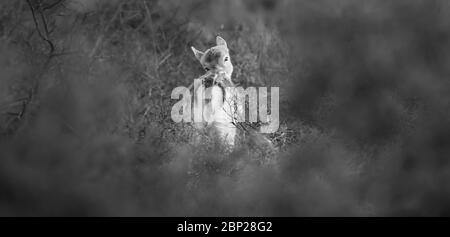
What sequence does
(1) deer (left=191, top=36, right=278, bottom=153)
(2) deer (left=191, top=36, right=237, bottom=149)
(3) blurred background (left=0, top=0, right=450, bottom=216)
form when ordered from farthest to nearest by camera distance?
(2) deer (left=191, top=36, right=237, bottom=149)
(1) deer (left=191, top=36, right=278, bottom=153)
(3) blurred background (left=0, top=0, right=450, bottom=216)

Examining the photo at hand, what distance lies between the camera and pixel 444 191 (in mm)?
1702

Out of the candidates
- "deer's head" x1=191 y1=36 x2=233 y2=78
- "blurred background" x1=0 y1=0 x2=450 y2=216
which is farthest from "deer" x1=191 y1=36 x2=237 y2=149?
"blurred background" x1=0 y1=0 x2=450 y2=216

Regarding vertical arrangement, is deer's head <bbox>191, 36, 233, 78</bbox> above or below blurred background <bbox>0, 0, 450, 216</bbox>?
above

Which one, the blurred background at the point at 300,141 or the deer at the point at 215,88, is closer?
the blurred background at the point at 300,141

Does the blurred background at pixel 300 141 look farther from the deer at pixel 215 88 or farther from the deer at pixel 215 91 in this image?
the deer at pixel 215 88

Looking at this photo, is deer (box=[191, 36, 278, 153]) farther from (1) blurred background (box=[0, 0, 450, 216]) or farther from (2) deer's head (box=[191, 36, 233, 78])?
(1) blurred background (box=[0, 0, 450, 216])

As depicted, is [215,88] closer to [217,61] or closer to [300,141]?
[217,61]

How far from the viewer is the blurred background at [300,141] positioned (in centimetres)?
172

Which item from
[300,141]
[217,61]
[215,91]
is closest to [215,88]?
[215,91]

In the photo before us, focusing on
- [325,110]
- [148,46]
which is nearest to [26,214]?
[325,110]

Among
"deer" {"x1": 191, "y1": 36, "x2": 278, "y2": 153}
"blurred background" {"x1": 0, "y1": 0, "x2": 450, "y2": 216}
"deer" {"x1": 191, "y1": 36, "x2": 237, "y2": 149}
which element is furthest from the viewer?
"deer" {"x1": 191, "y1": 36, "x2": 237, "y2": 149}

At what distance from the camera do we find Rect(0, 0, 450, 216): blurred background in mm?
1724

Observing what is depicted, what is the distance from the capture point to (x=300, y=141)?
192 centimetres

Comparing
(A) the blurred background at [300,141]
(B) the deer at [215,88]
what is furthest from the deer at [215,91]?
(A) the blurred background at [300,141]
